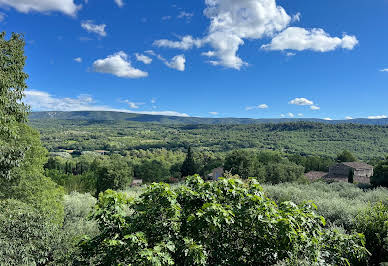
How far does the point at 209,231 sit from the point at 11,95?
959 centimetres

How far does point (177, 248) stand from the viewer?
411cm

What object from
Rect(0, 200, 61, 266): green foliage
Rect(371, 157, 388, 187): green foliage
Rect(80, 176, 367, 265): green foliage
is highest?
Rect(80, 176, 367, 265): green foliage

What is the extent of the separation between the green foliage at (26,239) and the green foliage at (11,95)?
5.58ft

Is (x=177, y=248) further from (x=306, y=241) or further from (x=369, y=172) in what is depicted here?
(x=369, y=172)

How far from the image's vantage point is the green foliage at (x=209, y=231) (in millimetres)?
4035

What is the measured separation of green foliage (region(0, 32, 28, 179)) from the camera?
794 cm

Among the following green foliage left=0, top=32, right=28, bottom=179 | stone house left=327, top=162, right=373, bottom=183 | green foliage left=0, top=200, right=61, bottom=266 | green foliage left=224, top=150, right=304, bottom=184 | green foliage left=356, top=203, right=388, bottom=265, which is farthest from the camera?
stone house left=327, top=162, right=373, bottom=183

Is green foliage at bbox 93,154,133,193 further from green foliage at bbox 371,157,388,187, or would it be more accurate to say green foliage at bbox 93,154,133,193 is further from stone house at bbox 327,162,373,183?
stone house at bbox 327,162,373,183

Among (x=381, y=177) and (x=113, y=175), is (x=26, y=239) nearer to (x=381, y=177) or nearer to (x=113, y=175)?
(x=113, y=175)

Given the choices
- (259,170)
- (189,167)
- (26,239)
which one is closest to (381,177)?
(259,170)

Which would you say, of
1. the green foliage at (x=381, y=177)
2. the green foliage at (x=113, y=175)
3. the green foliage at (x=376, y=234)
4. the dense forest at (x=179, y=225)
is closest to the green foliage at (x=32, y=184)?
the dense forest at (x=179, y=225)

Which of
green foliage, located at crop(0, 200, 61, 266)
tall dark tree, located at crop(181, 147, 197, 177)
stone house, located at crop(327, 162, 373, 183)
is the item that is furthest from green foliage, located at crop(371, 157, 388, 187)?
green foliage, located at crop(0, 200, 61, 266)

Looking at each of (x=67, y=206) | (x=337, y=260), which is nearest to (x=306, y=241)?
(x=337, y=260)

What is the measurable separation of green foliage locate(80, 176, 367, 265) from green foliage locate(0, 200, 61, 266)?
4.52 m
